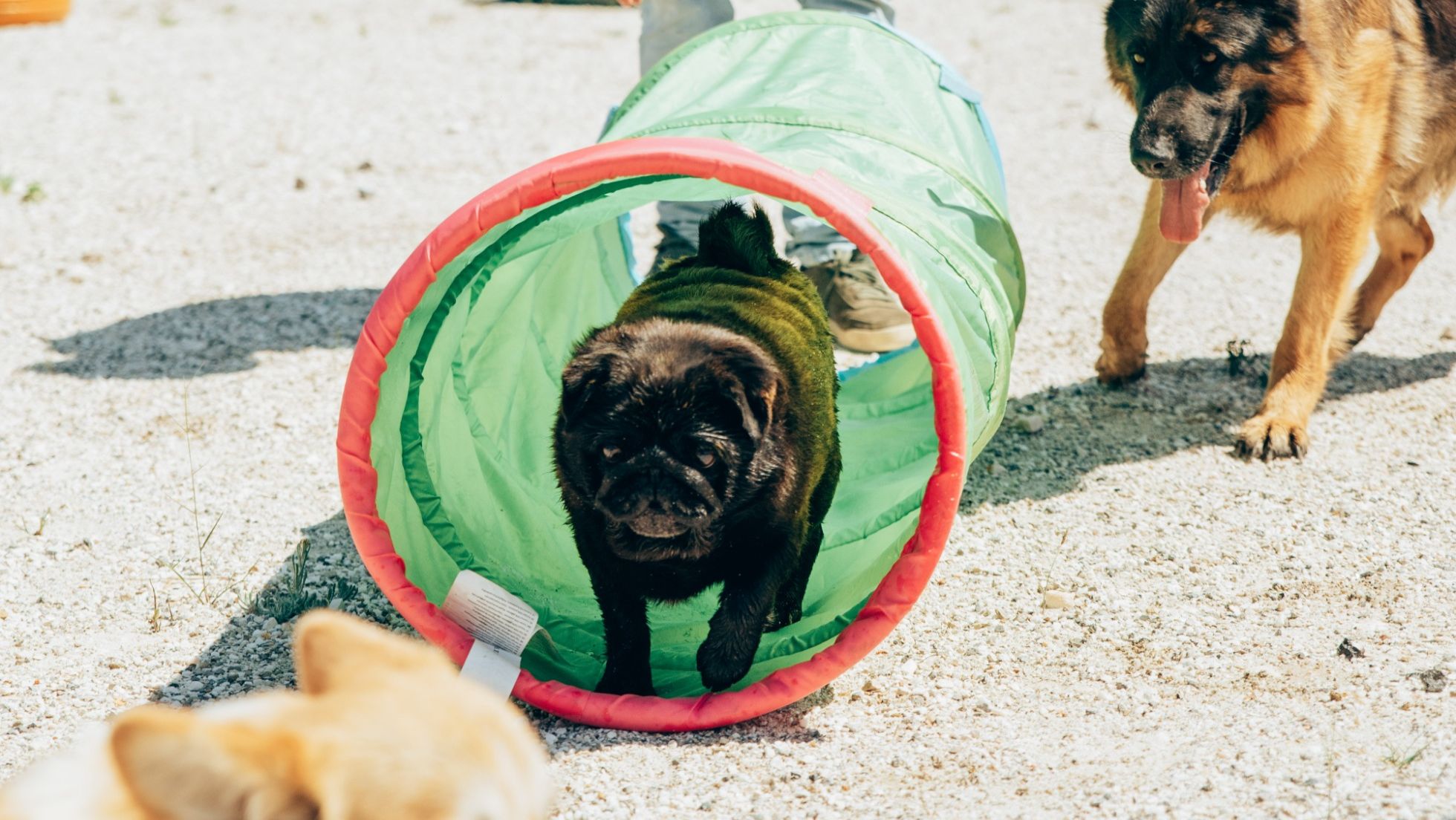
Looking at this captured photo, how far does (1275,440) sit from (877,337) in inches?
67.9

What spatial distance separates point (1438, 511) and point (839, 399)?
2.14 m

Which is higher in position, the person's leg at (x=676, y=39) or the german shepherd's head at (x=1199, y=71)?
the german shepherd's head at (x=1199, y=71)

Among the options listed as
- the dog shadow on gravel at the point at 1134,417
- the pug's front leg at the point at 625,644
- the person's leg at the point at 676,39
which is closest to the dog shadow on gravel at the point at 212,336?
the person's leg at the point at 676,39

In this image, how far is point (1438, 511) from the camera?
4488 millimetres

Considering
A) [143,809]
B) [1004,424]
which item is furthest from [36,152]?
[143,809]

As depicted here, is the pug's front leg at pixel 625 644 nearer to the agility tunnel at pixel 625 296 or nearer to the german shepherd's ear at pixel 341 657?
the agility tunnel at pixel 625 296

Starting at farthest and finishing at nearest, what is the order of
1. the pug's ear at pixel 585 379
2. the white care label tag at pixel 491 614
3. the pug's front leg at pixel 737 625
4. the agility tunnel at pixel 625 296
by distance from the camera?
1. the white care label tag at pixel 491 614
2. the pug's front leg at pixel 737 625
3. the agility tunnel at pixel 625 296
4. the pug's ear at pixel 585 379

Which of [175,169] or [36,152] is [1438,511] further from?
[36,152]

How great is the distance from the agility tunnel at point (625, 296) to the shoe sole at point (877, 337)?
0.65 m

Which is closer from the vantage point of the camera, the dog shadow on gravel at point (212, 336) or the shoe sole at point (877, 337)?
the dog shadow on gravel at point (212, 336)

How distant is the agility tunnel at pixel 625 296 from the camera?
3.39 metres

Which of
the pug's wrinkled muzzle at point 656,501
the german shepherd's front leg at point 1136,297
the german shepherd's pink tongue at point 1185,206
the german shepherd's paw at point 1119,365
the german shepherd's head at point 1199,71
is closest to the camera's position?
the pug's wrinkled muzzle at point 656,501

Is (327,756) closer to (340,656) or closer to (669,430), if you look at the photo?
(340,656)

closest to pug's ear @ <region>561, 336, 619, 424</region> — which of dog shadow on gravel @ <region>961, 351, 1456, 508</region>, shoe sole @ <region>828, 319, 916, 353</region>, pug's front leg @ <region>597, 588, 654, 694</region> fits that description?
pug's front leg @ <region>597, 588, 654, 694</region>
